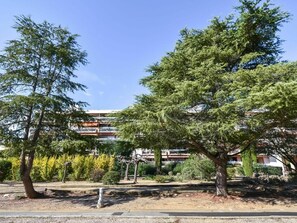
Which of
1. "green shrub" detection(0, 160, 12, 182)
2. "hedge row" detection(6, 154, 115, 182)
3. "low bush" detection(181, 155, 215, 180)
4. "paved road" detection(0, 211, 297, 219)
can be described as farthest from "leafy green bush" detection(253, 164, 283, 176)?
"green shrub" detection(0, 160, 12, 182)

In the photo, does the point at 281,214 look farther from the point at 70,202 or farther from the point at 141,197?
the point at 70,202

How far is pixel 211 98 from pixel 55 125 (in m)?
8.48

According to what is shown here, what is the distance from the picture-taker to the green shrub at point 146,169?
30.2 metres

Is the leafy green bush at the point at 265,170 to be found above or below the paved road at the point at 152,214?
above

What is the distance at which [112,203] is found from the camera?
11.4 meters

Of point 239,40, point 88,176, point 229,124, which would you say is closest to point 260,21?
point 239,40

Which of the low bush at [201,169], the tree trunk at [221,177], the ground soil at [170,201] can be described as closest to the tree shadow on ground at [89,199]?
the ground soil at [170,201]

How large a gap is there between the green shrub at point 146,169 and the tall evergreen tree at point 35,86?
18034 mm

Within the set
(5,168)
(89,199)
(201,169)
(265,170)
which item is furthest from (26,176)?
(265,170)

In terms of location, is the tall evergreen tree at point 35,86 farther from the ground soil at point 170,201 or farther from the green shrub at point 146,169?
the green shrub at point 146,169

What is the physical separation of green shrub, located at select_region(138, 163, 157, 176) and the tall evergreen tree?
18034 mm

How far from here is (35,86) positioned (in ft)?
43.1

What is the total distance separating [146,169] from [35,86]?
67.8 feet

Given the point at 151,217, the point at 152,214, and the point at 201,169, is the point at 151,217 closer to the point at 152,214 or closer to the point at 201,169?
the point at 152,214
